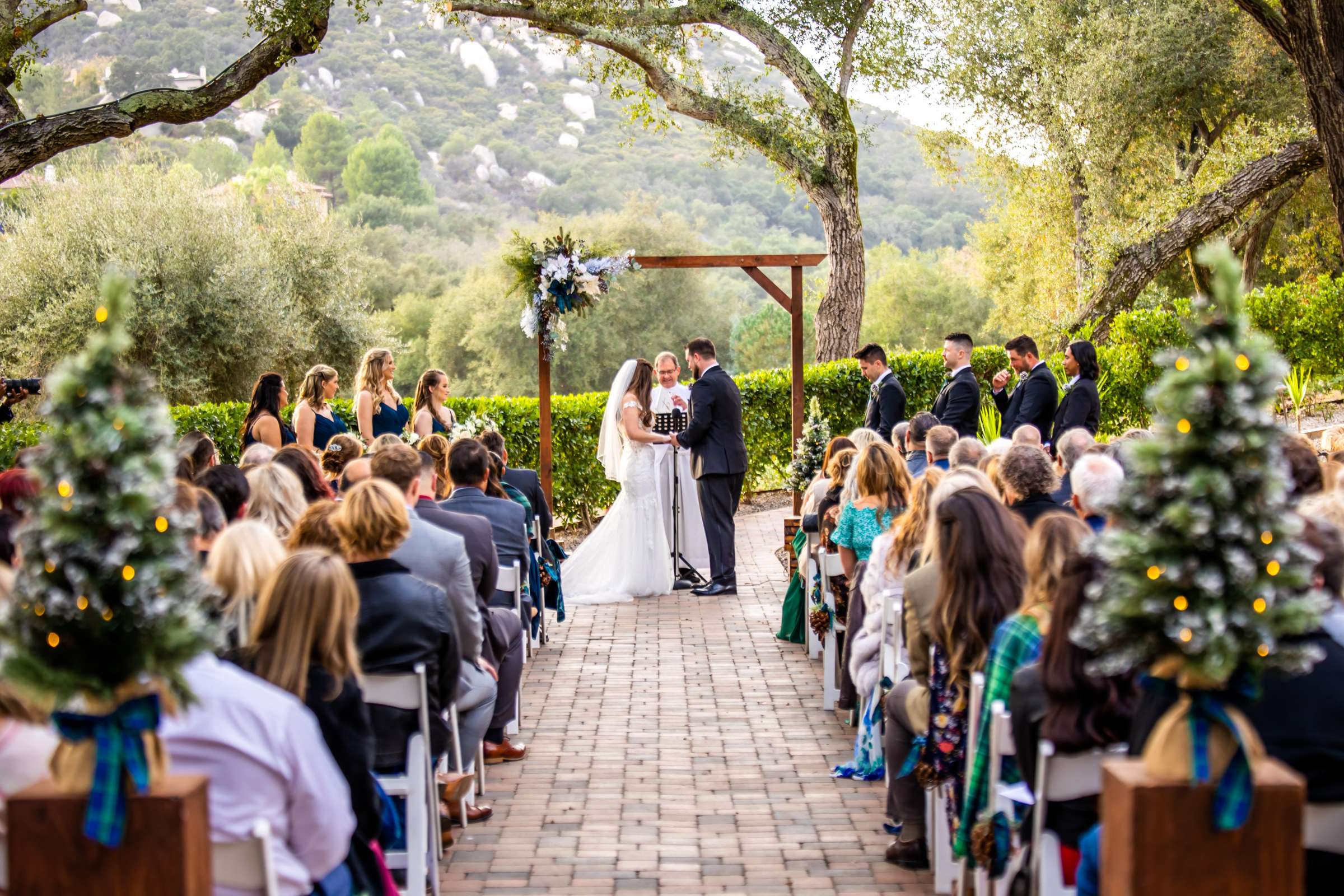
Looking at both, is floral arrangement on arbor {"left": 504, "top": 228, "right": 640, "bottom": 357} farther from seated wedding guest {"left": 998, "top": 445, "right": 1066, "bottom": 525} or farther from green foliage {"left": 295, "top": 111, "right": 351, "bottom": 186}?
green foliage {"left": 295, "top": 111, "right": 351, "bottom": 186}

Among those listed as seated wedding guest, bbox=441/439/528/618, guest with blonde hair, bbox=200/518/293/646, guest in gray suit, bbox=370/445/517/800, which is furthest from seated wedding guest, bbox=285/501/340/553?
seated wedding guest, bbox=441/439/528/618

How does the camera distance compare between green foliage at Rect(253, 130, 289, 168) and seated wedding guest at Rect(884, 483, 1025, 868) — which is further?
green foliage at Rect(253, 130, 289, 168)

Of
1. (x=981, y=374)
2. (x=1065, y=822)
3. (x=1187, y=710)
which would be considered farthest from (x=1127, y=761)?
(x=981, y=374)

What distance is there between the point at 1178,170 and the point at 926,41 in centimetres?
655

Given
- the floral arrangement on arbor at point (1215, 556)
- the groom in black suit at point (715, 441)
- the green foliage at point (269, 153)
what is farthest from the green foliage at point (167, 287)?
the green foliage at point (269, 153)

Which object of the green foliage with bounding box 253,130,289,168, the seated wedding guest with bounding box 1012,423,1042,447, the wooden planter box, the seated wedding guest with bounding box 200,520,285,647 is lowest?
the wooden planter box

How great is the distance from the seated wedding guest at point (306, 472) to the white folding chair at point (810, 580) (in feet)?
8.79

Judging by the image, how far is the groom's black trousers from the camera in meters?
9.49

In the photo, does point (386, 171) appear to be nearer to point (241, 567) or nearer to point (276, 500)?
point (276, 500)

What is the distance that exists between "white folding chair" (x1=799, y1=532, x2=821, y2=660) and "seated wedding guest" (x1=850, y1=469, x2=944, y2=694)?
1346 millimetres

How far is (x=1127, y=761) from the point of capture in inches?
98.1

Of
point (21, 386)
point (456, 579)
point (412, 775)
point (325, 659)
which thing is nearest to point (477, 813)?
point (456, 579)

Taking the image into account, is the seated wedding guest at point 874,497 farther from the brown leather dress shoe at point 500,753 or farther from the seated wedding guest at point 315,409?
the seated wedding guest at point 315,409

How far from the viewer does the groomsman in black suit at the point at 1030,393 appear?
9.02 m
